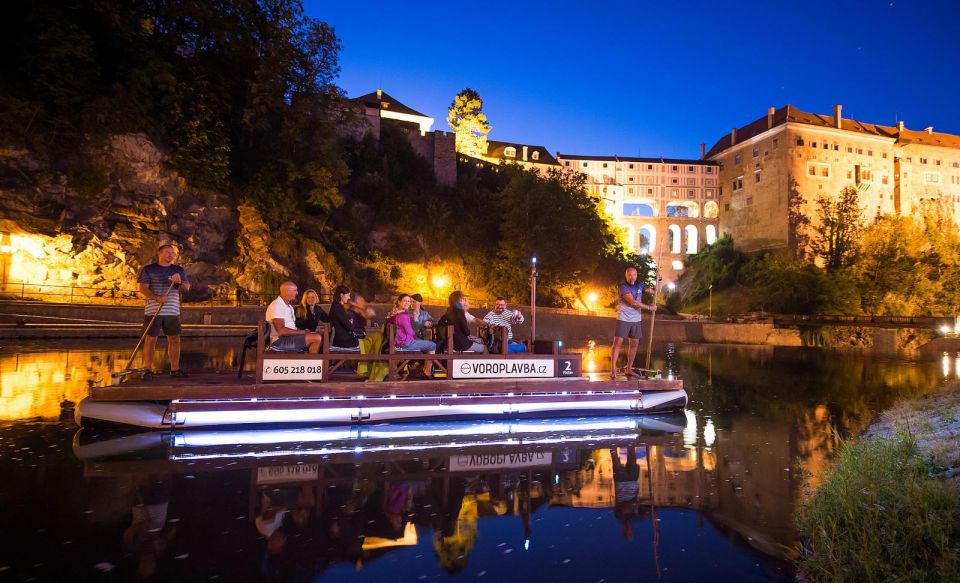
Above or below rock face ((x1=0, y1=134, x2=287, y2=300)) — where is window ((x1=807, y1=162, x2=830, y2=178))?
above

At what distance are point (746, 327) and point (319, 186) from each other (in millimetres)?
35361

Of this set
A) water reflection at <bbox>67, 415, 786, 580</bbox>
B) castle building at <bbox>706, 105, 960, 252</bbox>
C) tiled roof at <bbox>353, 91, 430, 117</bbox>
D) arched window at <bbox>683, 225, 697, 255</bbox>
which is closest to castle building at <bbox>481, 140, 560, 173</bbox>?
tiled roof at <bbox>353, 91, 430, 117</bbox>

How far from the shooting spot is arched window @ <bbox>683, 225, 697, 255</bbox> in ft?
300

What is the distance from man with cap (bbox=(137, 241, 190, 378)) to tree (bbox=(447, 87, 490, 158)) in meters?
69.5

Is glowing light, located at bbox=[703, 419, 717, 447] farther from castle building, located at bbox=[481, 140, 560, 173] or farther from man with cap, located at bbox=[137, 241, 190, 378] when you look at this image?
castle building, located at bbox=[481, 140, 560, 173]

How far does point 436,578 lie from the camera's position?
4.03 metres

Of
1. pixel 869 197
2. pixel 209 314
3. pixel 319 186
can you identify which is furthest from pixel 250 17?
pixel 869 197

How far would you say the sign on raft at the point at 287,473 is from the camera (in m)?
6.14

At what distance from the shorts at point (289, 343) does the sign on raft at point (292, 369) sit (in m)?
0.40

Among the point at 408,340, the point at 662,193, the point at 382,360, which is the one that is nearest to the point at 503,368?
the point at 408,340

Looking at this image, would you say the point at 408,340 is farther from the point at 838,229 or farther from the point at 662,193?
the point at 662,193

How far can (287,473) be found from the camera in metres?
6.38

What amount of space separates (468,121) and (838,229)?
5140 cm

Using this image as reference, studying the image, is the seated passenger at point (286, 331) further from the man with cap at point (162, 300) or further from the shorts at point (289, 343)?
the man with cap at point (162, 300)
